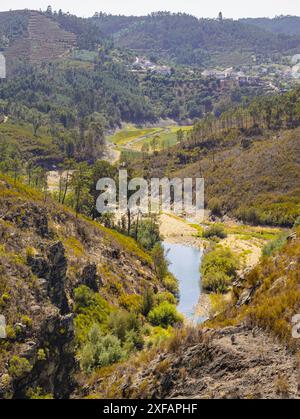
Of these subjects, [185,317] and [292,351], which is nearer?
[292,351]

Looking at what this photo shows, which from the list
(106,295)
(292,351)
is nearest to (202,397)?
(292,351)

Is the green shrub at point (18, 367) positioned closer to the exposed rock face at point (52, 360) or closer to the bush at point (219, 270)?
the exposed rock face at point (52, 360)

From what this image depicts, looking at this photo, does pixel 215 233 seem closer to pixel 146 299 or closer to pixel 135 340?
pixel 146 299

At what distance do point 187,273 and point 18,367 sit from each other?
170 feet

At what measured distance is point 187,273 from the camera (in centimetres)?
→ 7719

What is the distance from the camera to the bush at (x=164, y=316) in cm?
5134

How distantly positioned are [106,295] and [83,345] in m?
13.0

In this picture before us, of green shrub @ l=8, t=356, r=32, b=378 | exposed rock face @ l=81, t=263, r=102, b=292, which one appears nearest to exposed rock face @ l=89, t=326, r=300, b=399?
green shrub @ l=8, t=356, r=32, b=378

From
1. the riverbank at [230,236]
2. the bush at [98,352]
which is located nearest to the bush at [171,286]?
the riverbank at [230,236]

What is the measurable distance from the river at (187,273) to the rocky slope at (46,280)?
16.8ft

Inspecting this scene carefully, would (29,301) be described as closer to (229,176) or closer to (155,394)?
(155,394)

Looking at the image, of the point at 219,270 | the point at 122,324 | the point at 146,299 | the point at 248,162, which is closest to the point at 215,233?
the point at 219,270
